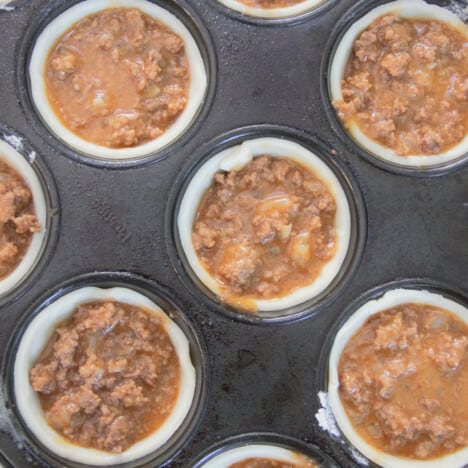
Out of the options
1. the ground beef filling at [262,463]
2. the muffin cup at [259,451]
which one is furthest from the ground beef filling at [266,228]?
the ground beef filling at [262,463]

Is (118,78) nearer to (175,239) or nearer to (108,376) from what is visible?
(175,239)

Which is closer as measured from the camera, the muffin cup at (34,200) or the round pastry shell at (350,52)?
the muffin cup at (34,200)

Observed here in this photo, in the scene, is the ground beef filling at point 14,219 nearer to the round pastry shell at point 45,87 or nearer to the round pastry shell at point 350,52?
the round pastry shell at point 45,87

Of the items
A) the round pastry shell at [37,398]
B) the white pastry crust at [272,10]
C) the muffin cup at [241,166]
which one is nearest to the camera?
the round pastry shell at [37,398]

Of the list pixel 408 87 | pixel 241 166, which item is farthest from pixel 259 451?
pixel 408 87

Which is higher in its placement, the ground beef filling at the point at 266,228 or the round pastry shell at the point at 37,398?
the ground beef filling at the point at 266,228

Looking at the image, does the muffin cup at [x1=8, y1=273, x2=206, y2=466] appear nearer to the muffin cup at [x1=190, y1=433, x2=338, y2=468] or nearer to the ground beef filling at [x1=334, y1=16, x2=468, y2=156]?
the muffin cup at [x1=190, y1=433, x2=338, y2=468]
